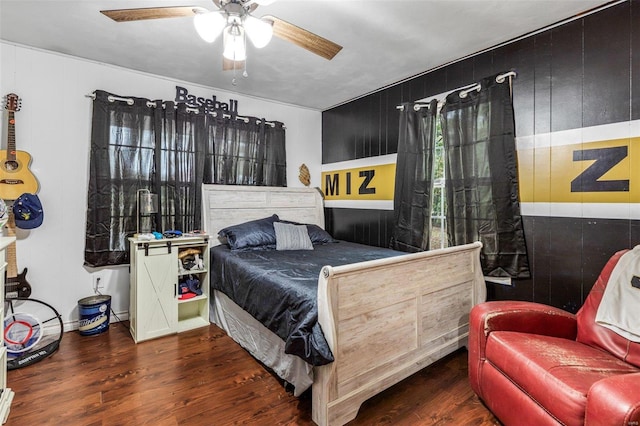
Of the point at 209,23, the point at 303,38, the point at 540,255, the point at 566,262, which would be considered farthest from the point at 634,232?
the point at 209,23

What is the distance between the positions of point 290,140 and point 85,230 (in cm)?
254

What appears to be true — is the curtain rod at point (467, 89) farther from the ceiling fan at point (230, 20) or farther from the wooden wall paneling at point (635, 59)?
the ceiling fan at point (230, 20)

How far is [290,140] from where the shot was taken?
14.1ft

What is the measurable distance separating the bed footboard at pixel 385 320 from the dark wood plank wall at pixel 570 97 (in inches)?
20.7

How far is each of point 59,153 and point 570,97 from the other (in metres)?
4.24

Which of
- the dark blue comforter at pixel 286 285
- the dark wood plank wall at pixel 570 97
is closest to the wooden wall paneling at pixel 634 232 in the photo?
the dark wood plank wall at pixel 570 97

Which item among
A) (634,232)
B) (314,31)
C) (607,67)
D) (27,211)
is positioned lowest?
(634,232)

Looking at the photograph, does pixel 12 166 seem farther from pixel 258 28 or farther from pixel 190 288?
pixel 258 28

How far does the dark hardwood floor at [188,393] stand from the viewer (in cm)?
179

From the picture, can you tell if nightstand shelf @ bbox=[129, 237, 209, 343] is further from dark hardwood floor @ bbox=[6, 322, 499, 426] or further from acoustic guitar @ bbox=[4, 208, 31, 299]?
acoustic guitar @ bbox=[4, 208, 31, 299]

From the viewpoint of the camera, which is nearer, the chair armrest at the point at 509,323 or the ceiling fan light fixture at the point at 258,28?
the ceiling fan light fixture at the point at 258,28

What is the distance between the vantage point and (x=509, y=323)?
1867 mm

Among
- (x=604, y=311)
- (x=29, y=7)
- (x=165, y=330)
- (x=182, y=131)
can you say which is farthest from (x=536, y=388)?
(x=29, y=7)

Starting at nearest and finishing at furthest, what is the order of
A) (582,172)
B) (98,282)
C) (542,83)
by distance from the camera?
(582,172) → (542,83) → (98,282)
